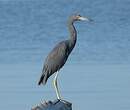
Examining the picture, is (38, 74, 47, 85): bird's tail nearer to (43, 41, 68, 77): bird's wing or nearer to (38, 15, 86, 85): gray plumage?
(38, 15, 86, 85): gray plumage

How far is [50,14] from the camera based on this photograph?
118 feet

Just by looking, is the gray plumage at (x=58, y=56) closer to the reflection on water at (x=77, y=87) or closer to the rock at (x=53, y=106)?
the rock at (x=53, y=106)

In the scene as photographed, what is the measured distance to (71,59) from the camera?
20.8m

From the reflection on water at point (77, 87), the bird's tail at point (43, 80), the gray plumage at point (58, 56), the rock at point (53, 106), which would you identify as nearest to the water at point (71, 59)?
the reflection on water at point (77, 87)

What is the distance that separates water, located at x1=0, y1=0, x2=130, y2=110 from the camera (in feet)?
52.3

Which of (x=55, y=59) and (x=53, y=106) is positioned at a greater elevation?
(x=55, y=59)

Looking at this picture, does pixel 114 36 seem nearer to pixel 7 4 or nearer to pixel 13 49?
pixel 13 49

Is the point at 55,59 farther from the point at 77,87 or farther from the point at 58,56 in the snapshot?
the point at 77,87

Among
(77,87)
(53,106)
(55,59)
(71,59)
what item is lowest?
(53,106)

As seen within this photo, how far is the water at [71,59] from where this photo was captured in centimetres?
1594

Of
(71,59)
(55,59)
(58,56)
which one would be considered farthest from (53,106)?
(71,59)

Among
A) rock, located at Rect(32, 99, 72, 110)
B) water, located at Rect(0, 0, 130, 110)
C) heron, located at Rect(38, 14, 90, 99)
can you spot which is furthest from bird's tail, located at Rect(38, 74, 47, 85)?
water, located at Rect(0, 0, 130, 110)

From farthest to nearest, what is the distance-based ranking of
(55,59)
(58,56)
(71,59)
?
(71,59) < (58,56) < (55,59)

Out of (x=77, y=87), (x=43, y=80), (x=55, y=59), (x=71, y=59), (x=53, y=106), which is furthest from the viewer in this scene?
(x=71, y=59)
